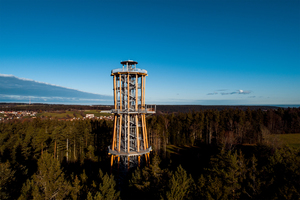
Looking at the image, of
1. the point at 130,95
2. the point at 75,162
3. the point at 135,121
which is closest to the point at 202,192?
the point at 135,121

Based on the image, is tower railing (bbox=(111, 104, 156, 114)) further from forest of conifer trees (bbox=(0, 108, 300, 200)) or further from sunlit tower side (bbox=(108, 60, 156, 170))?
forest of conifer trees (bbox=(0, 108, 300, 200))

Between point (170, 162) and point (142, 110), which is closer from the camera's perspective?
point (170, 162)

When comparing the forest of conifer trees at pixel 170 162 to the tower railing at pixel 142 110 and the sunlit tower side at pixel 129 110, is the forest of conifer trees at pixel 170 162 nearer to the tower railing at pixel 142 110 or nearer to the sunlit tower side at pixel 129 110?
the sunlit tower side at pixel 129 110

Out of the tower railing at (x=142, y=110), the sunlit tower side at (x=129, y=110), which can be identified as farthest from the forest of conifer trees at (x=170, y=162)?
the tower railing at (x=142, y=110)

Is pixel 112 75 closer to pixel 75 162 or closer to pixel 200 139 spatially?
pixel 75 162

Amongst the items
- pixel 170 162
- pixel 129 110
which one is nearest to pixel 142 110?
pixel 129 110

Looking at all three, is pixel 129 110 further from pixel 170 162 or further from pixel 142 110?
pixel 170 162

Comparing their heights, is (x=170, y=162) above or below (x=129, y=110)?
below

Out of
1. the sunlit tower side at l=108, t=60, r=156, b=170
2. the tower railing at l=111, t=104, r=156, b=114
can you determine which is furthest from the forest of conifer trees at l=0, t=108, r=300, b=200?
the tower railing at l=111, t=104, r=156, b=114

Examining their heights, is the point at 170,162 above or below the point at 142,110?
below
